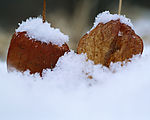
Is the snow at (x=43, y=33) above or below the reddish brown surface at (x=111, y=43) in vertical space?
above

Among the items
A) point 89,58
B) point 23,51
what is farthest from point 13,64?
point 89,58

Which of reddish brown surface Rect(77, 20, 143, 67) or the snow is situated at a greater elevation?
the snow

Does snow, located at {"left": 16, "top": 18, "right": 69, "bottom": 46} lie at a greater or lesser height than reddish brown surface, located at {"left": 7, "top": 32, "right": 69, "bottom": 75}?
greater

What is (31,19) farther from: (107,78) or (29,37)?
(107,78)
